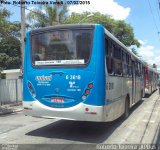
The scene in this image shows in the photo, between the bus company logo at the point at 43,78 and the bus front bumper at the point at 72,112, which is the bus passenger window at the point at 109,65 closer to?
the bus front bumper at the point at 72,112

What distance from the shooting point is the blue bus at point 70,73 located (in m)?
8.94

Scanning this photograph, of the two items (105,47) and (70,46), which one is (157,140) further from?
(70,46)

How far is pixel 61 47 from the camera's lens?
946cm

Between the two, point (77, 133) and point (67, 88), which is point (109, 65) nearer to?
point (67, 88)

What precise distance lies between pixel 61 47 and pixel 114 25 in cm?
4393

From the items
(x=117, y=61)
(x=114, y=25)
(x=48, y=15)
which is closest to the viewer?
(x=117, y=61)

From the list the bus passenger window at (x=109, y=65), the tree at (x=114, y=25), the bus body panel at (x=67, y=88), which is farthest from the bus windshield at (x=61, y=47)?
the tree at (x=114, y=25)

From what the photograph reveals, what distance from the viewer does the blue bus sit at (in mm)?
8938

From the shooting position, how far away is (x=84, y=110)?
8891 millimetres

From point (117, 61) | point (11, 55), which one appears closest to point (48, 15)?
point (11, 55)

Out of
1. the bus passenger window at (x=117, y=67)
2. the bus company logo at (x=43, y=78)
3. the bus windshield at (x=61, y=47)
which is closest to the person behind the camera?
the bus windshield at (x=61, y=47)

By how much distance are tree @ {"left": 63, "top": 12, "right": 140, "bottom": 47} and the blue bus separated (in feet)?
125

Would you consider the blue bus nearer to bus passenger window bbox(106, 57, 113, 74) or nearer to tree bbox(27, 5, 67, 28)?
bus passenger window bbox(106, 57, 113, 74)

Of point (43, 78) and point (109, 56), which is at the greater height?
point (109, 56)
